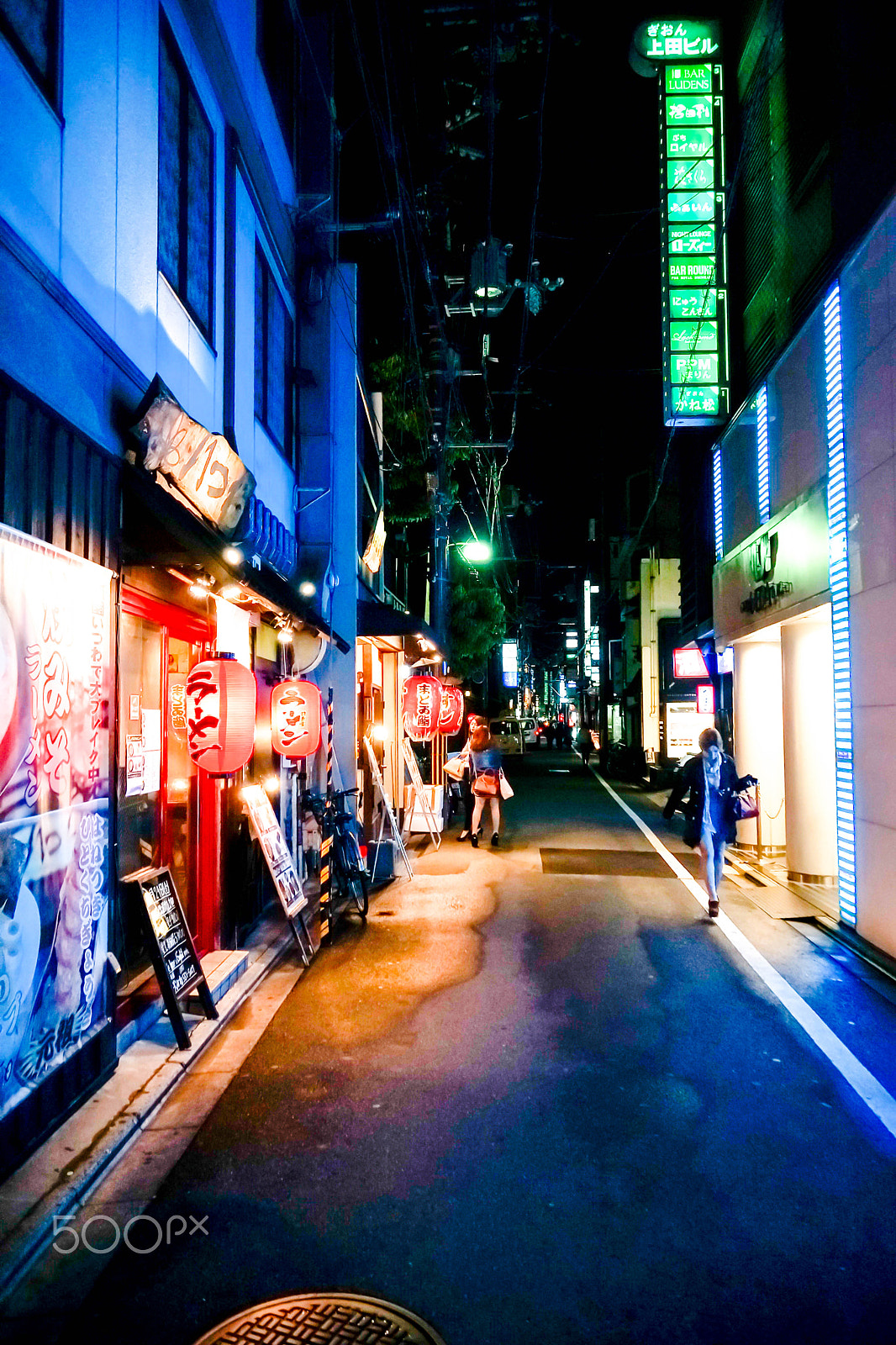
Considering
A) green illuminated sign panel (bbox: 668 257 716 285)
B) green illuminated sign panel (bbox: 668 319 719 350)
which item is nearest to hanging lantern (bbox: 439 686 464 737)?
green illuminated sign panel (bbox: 668 319 719 350)

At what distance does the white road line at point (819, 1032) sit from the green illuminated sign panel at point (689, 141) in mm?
12122

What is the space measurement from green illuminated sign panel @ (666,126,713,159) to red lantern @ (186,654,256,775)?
12240 mm

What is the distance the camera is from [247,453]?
1029 centimetres

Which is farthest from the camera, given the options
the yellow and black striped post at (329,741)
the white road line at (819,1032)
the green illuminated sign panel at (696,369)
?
the green illuminated sign panel at (696,369)

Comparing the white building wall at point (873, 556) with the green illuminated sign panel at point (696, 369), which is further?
the green illuminated sign panel at point (696, 369)

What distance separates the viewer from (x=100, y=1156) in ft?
14.7

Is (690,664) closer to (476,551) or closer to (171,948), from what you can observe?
(476,551)

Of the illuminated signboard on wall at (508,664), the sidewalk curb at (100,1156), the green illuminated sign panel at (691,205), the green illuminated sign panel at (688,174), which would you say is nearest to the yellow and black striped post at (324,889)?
the sidewalk curb at (100,1156)

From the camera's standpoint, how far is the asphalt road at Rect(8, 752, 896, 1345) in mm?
3367

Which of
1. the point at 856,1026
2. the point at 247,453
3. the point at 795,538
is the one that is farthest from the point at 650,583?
the point at 856,1026

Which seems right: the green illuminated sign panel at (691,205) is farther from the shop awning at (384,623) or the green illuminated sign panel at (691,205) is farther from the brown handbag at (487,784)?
the brown handbag at (487,784)

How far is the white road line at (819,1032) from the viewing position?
5.20 m

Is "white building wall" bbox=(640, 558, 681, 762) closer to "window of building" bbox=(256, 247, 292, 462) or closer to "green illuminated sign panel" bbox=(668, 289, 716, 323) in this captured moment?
"green illuminated sign panel" bbox=(668, 289, 716, 323)

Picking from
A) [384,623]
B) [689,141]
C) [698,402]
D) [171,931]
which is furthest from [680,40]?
[171,931]
